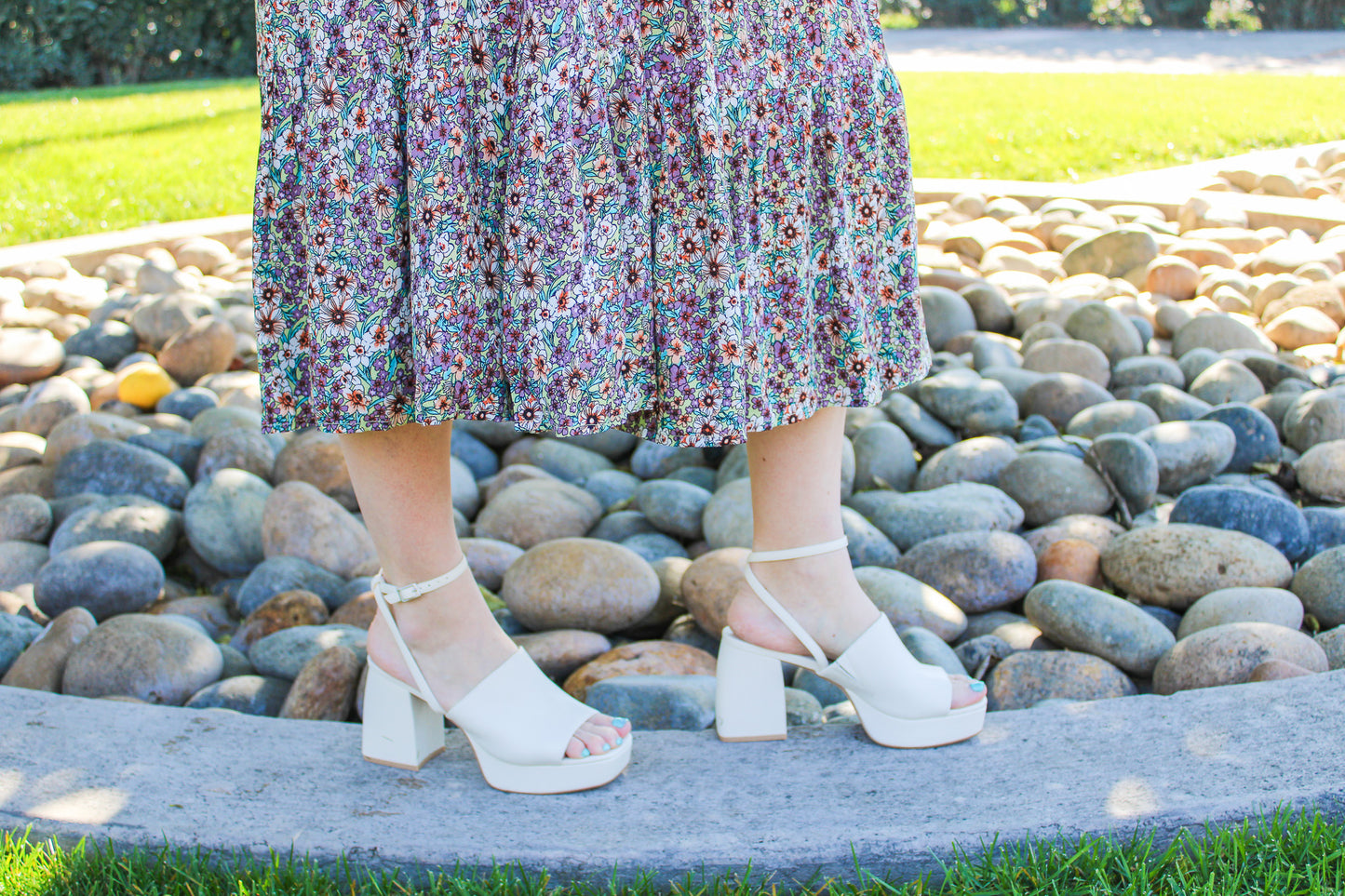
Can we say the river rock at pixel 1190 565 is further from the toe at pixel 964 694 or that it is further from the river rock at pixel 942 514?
the toe at pixel 964 694

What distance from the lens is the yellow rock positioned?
321cm

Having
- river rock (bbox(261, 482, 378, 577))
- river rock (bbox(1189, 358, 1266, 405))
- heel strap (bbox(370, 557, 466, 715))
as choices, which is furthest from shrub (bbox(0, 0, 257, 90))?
heel strap (bbox(370, 557, 466, 715))

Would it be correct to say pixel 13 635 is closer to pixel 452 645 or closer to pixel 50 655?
pixel 50 655

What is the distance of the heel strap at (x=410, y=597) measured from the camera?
146 centimetres

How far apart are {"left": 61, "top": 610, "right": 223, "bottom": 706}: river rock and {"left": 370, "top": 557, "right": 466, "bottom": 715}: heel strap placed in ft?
1.93

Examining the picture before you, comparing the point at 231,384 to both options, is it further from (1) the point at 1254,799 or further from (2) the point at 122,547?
(1) the point at 1254,799

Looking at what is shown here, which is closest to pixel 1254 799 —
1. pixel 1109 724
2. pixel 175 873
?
pixel 1109 724

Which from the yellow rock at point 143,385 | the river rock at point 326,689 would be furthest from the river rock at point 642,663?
the yellow rock at point 143,385

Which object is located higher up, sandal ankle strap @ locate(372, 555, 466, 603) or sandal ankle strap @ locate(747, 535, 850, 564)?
sandal ankle strap @ locate(747, 535, 850, 564)

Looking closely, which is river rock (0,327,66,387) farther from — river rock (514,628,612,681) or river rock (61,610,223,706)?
river rock (514,628,612,681)

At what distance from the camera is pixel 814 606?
1.50 metres

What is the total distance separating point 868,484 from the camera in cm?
262

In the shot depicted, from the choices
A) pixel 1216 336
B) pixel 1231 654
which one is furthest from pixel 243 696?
pixel 1216 336

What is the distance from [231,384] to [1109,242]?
3.03 m
